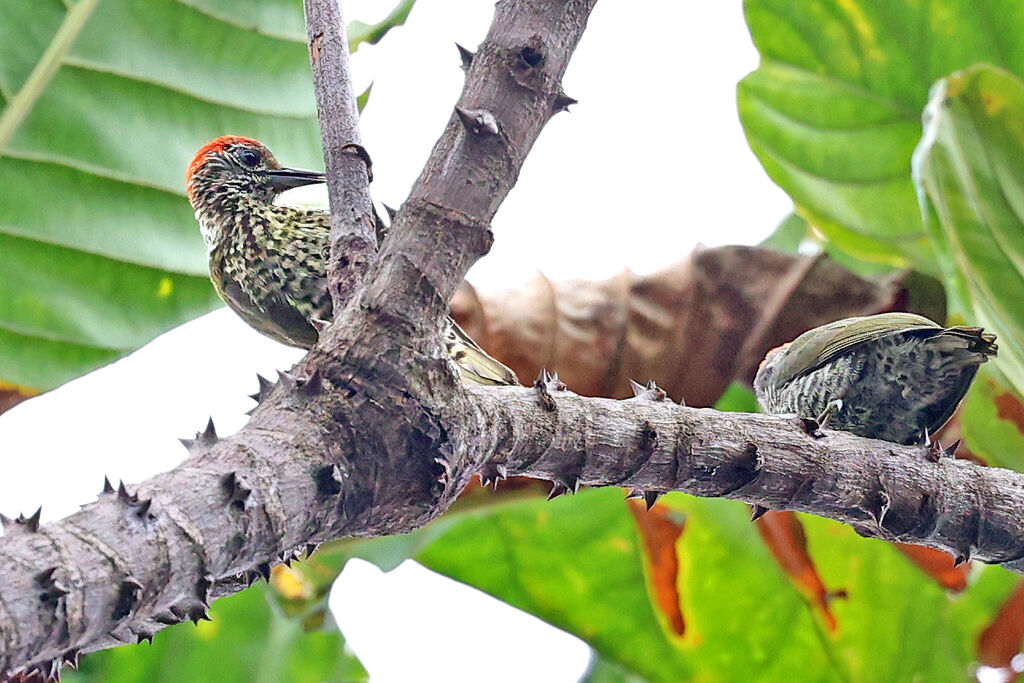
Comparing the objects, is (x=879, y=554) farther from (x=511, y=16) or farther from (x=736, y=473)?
(x=511, y=16)

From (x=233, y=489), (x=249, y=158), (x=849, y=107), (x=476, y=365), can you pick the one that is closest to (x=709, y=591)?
(x=476, y=365)

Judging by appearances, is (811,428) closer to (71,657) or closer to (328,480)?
(328,480)

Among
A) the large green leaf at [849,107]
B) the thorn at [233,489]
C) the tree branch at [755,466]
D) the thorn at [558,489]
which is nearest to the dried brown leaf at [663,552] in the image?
the large green leaf at [849,107]

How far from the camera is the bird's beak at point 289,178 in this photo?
2.69 metres

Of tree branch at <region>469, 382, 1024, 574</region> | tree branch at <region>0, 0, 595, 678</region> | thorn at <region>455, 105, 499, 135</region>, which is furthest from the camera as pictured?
tree branch at <region>469, 382, 1024, 574</region>

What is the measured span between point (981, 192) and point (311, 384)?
164cm

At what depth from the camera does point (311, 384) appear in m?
0.97

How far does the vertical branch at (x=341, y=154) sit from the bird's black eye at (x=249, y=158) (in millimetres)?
1265

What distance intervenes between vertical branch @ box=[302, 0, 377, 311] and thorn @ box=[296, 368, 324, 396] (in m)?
0.35

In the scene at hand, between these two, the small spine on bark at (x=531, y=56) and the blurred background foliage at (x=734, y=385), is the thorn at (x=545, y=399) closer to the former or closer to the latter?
the small spine on bark at (x=531, y=56)

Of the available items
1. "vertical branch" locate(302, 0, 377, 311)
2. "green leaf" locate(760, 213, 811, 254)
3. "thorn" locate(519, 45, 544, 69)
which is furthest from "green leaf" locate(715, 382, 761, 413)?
"thorn" locate(519, 45, 544, 69)

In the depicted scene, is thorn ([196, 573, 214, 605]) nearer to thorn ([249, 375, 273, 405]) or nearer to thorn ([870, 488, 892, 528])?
thorn ([249, 375, 273, 405])

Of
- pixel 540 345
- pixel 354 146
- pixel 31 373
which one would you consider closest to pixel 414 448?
pixel 354 146

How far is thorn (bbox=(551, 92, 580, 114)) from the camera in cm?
122
